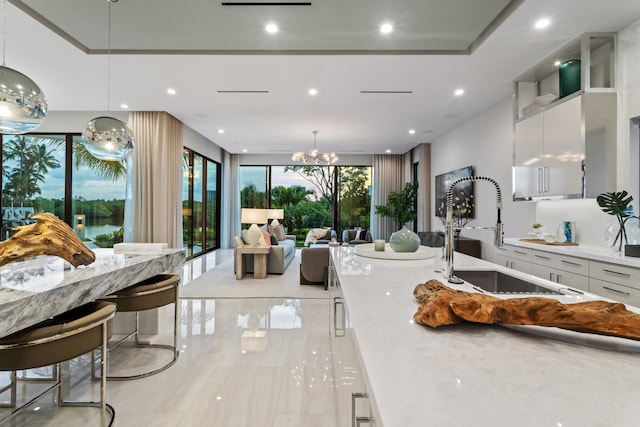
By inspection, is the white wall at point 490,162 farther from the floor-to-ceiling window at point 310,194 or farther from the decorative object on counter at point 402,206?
the floor-to-ceiling window at point 310,194

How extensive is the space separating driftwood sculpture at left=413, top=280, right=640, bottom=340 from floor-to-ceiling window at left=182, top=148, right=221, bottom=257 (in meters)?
6.59

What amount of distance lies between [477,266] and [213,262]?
5.97 m

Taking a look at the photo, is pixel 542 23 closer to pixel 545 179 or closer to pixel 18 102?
pixel 545 179

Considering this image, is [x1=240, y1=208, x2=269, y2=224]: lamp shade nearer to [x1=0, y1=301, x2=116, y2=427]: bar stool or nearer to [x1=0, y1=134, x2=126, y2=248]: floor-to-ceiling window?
[x1=0, y1=134, x2=126, y2=248]: floor-to-ceiling window

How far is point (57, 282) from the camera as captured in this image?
1.60 m

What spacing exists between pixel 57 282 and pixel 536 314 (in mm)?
1950

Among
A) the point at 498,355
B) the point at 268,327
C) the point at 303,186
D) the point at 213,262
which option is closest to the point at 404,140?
the point at 303,186

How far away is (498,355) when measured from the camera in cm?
75

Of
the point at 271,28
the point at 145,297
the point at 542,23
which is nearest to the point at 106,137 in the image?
the point at 145,297

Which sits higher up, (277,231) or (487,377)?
(487,377)

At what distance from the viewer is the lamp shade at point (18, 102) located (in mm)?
1776

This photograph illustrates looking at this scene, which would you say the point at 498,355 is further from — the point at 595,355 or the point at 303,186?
the point at 303,186

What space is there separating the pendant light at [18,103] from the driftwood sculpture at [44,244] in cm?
55

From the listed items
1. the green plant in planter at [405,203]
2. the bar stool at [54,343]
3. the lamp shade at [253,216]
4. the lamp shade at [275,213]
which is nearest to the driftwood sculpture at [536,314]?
the bar stool at [54,343]
